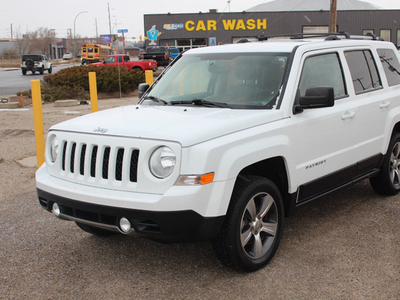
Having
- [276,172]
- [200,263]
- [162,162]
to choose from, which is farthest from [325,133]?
[162,162]

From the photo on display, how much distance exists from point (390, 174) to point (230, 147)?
3032mm

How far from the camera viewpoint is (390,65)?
5.96 meters

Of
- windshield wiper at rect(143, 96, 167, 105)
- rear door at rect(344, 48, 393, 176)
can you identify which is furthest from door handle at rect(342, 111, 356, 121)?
windshield wiper at rect(143, 96, 167, 105)

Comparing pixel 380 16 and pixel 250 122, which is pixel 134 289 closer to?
pixel 250 122

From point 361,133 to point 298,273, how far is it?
6.08 ft

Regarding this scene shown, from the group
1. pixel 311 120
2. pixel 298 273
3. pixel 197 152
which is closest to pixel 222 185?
pixel 197 152

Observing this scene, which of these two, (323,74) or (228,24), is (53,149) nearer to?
(323,74)

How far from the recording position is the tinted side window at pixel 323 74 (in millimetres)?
4637

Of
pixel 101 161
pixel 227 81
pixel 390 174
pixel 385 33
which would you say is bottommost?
pixel 390 174

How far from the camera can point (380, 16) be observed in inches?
1975

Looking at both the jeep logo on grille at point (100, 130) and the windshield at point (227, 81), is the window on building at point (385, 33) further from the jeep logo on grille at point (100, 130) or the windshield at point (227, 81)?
the jeep logo on grille at point (100, 130)

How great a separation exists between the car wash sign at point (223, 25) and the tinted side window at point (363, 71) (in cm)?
4634

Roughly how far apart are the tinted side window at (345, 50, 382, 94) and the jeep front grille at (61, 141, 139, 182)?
2718 millimetres

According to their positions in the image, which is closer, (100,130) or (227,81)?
(100,130)
